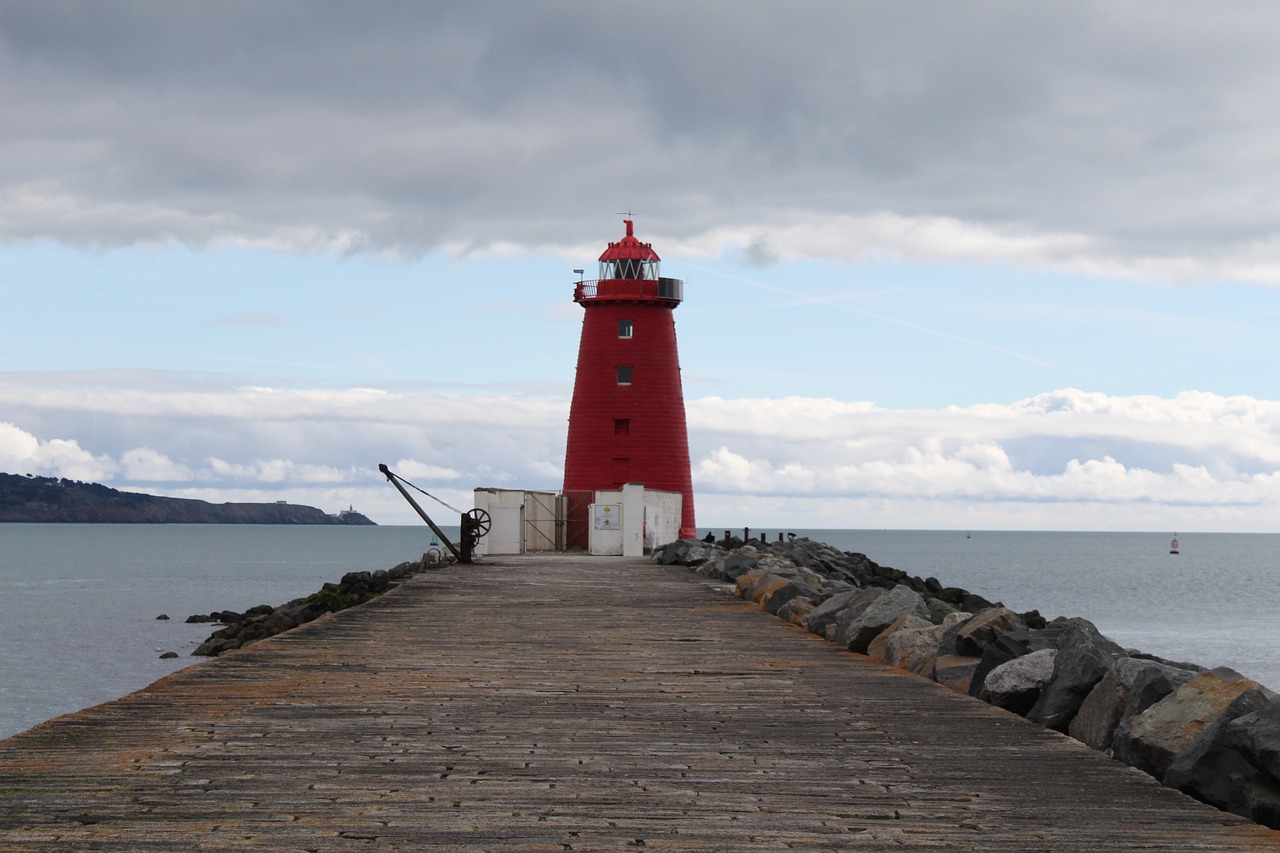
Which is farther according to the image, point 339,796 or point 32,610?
point 32,610

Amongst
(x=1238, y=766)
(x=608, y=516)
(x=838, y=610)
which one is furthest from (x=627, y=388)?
(x=1238, y=766)

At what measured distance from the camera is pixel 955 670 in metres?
8.52

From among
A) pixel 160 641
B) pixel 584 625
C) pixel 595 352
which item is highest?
pixel 595 352

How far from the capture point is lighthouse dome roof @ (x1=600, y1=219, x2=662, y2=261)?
3250 centimetres

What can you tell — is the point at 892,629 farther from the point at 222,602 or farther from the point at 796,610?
the point at 222,602

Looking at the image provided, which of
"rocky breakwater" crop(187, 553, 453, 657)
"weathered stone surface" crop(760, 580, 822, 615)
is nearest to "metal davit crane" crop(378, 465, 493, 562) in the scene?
"rocky breakwater" crop(187, 553, 453, 657)

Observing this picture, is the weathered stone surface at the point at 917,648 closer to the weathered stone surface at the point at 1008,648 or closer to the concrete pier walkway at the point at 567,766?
the concrete pier walkway at the point at 567,766

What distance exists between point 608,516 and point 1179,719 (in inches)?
878

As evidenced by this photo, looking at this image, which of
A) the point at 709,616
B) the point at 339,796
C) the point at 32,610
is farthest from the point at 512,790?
A: the point at 32,610

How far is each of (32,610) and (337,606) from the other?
27.9 metres

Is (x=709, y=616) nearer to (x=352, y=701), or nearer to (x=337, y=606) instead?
(x=352, y=701)

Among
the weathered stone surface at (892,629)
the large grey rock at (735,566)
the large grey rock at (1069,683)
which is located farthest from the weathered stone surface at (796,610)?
the large grey rock at (1069,683)

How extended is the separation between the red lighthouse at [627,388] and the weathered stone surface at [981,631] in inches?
880

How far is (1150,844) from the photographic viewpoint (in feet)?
15.1
